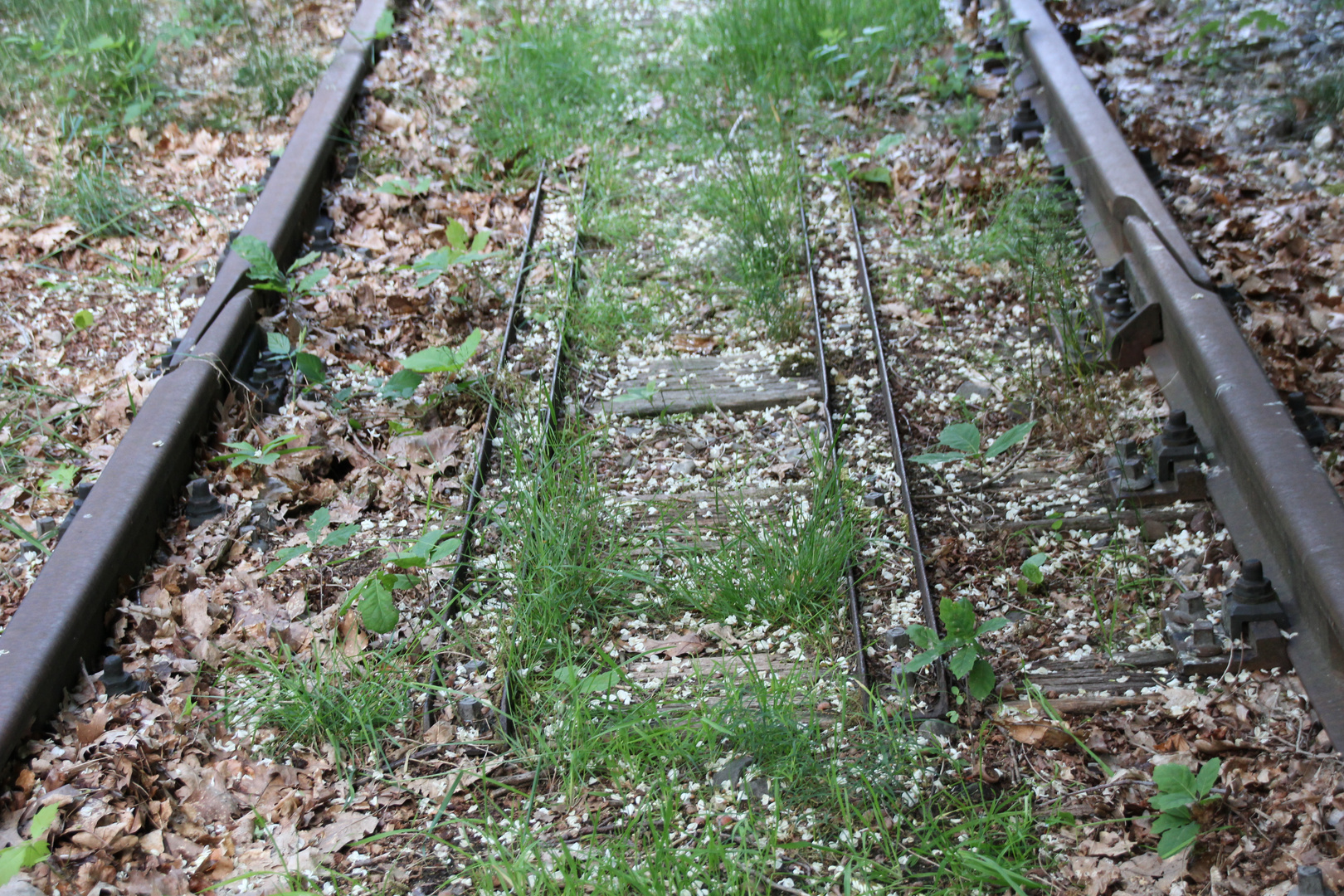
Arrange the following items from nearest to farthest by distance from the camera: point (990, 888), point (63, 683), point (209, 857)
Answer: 1. point (990, 888)
2. point (209, 857)
3. point (63, 683)

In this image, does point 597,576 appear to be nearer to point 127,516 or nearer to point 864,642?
point 864,642

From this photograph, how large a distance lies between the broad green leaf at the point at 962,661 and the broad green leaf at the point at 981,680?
0.03 meters

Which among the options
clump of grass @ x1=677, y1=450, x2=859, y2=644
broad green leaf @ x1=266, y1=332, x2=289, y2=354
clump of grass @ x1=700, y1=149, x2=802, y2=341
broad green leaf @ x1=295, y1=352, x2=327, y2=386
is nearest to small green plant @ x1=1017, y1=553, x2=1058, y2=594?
clump of grass @ x1=677, y1=450, x2=859, y2=644

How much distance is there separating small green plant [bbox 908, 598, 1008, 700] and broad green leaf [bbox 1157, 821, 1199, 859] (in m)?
0.66

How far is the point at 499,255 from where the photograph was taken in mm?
6000

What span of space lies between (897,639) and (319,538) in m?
2.36

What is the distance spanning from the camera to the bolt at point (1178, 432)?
12.5ft

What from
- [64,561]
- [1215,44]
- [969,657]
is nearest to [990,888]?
[969,657]

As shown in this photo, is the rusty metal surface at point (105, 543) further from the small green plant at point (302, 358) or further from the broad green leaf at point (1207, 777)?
the broad green leaf at point (1207, 777)

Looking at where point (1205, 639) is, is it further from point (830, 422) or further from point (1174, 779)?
point (830, 422)

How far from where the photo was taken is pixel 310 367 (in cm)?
507

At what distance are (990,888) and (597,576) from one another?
5.71 ft

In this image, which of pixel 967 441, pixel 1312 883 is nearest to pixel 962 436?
pixel 967 441

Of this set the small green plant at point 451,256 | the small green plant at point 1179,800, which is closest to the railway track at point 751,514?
the small green plant at point 451,256
